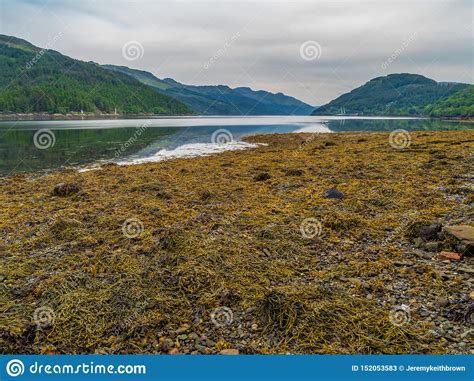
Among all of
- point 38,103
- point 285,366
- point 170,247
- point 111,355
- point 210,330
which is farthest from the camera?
point 38,103

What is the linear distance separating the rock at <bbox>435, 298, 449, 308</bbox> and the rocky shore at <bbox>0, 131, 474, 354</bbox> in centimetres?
2

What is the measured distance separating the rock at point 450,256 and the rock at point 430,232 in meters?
0.87

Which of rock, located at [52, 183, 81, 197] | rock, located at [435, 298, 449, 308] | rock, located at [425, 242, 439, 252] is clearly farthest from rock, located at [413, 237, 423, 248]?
rock, located at [52, 183, 81, 197]

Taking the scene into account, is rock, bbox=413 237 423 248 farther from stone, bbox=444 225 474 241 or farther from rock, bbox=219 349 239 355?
rock, bbox=219 349 239 355

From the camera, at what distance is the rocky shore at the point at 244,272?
210 inches

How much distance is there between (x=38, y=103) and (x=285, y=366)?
216m

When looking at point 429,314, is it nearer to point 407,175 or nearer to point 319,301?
point 319,301

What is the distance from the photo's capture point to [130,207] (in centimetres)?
1309

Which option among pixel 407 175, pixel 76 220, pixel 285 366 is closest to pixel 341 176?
pixel 407 175

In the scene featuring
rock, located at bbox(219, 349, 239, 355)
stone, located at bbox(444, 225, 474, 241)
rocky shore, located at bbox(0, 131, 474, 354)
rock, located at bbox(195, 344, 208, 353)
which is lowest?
rock, located at bbox(195, 344, 208, 353)

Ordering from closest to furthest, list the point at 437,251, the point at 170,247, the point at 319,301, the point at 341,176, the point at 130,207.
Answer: the point at 319,301
the point at 437,251
the point at 170,247
the point at 130,207
the point at 341,176

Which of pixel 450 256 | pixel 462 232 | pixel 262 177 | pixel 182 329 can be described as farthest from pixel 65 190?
pixel 462 232

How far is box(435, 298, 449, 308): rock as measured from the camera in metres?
5.76

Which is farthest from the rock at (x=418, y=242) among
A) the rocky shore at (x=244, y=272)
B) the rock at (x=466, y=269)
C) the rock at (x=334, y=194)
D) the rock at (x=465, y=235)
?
the rock at (x=334, y=194)
